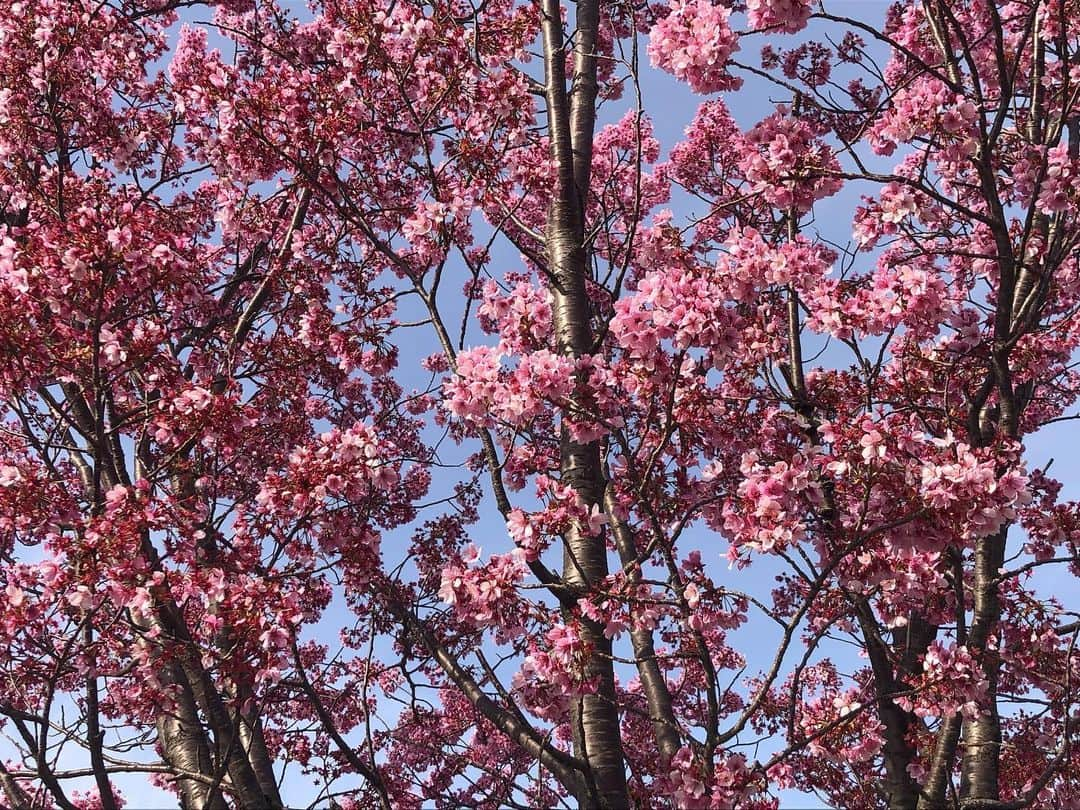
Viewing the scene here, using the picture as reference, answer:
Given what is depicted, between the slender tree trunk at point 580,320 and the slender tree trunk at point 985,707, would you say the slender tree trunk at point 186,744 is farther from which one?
the slender tree trunk at point 985,707

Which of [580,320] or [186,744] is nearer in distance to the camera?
[580,320]

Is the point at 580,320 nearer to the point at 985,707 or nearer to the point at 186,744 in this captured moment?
the point at 985,707

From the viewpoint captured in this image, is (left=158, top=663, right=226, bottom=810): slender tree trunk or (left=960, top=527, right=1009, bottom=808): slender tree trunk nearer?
(left=960, top=527, right=1009, bottom=808): slender tree trunk

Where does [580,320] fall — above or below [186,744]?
above

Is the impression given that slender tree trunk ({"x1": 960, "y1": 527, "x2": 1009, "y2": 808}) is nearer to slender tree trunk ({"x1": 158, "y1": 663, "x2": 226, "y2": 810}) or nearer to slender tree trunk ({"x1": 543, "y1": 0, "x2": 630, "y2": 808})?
slender tree trunk ({"x1": 543, "y1": 0, "x2": 630, "y2": 808})

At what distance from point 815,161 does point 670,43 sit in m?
1.37

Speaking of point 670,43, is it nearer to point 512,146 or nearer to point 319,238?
point 512,146

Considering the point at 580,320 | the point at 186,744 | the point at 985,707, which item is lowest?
the point at 985,707

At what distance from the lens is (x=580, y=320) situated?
757cm

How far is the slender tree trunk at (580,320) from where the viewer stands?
6.37 meters

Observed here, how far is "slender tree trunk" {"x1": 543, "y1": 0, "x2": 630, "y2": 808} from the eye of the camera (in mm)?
6371

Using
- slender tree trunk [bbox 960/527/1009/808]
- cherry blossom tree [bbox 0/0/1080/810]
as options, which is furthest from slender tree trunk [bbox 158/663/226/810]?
slender tree trunk [bbox 960/527/1009/808]

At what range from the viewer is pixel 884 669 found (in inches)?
298

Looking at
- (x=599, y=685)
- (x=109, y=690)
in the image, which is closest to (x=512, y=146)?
(x=599, y=685)
